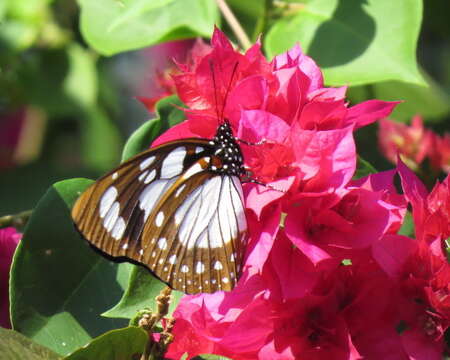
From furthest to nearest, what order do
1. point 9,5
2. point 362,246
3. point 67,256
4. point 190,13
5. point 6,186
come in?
point 6,186
point 9,5
point 190,13
point 67,256
point 362,246

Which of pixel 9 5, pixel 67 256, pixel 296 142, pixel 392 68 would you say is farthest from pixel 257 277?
pixel 9 5

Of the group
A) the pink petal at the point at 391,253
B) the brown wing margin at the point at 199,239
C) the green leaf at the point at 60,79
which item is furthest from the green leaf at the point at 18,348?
the green leaf at the point at 60,79

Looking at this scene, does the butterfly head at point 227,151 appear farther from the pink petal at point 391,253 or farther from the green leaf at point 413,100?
the green leaf at point 413,100

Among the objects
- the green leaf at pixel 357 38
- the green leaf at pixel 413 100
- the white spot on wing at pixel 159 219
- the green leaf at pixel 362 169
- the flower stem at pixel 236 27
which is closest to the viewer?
the white spot on wing at pixel 159 219

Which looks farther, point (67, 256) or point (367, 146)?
point (367, 146)

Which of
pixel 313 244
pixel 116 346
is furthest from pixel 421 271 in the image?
pixel 116 346

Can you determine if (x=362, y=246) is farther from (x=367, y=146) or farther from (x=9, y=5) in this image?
(x=9, y=5)

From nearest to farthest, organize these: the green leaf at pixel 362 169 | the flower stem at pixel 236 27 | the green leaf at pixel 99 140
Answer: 1. the green leaf at pixel 362 169
2. the flower stem at pixel 236 27
3. the green leaf at pixel 99 140
